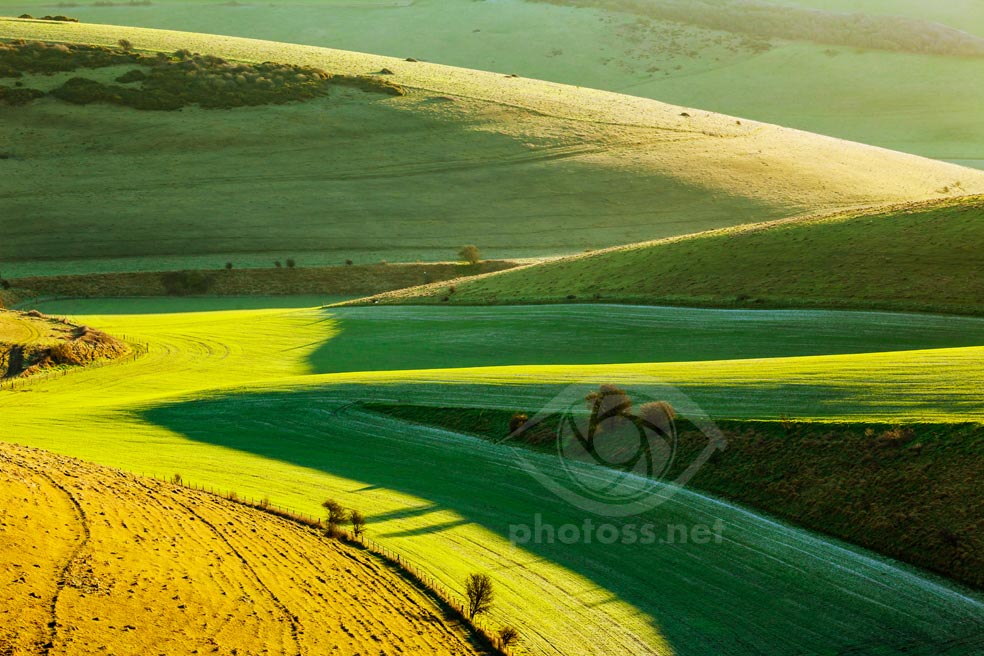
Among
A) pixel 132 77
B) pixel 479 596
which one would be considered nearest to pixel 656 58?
pixel 132 77

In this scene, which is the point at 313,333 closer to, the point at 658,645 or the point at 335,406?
the point at 335,406

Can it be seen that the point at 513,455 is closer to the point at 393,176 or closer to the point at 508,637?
the point at 508,637

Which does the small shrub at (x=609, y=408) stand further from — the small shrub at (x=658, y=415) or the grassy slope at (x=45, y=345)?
the grassy slope at (x=45, y=345)

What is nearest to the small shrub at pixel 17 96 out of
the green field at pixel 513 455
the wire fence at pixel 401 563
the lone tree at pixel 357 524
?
the green field at pixel 513 455

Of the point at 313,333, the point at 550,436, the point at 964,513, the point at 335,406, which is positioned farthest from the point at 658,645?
the point at 313,333

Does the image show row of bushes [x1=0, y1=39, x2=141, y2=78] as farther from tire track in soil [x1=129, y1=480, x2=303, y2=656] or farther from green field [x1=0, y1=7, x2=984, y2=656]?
tire track in soil [x1=129, y1=480, x2=303, y2=656]
